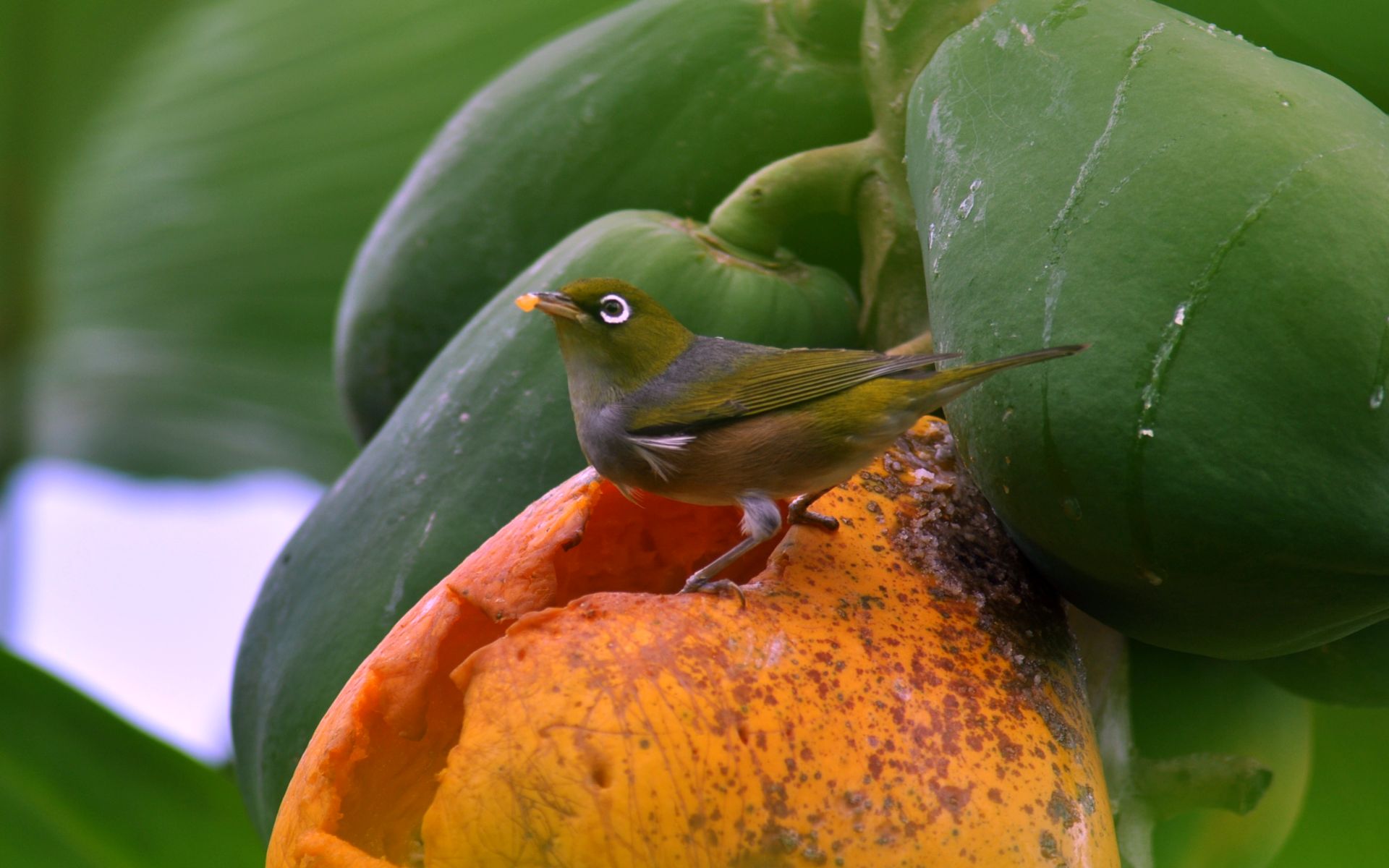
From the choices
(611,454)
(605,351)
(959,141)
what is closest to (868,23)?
(959,141)

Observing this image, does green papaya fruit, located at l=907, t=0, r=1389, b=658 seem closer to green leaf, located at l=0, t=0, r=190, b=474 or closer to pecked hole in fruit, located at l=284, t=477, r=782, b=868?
pecked hole in fruit, located at l=284, t=477, r=782, b=868

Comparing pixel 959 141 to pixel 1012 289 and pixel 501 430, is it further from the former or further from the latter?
pixel 501 430

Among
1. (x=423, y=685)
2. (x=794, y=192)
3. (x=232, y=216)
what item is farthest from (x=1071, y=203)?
(x=232, y=216)

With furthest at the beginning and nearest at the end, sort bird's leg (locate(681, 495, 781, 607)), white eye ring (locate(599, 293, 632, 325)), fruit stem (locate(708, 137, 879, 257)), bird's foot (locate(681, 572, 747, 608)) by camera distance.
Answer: fruit stem (locate(708, 137, 879, 257)) → white eye ring (locate(599, 293, 632, 325)) → bird's leg (locate(681, 495, 781, 607)) → bird's foot (locate(681, 572, 747, 608))

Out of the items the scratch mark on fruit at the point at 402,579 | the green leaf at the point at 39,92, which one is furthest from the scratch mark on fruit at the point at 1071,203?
the green leaf at the point at 39,92

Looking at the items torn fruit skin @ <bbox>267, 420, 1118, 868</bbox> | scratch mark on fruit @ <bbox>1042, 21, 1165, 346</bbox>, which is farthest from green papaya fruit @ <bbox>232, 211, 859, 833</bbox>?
scratch mark on fruit @ <bbox>1042, 21, 1165, 346</bbox>

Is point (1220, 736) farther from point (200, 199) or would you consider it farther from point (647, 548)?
point (200, 199)

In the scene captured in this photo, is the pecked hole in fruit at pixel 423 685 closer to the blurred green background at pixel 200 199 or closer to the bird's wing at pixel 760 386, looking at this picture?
the bird's wing at pixel 760 386
